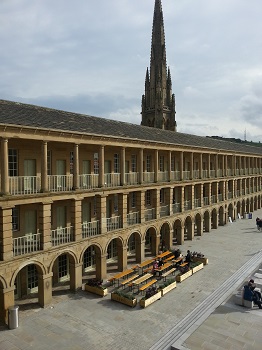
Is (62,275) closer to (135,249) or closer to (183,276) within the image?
(135,249)

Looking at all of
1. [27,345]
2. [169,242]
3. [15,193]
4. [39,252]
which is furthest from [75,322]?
[169,242]

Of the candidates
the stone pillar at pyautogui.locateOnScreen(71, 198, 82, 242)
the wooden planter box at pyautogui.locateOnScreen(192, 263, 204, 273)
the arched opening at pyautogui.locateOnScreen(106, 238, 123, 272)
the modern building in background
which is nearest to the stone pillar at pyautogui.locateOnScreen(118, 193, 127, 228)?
the modern building in background

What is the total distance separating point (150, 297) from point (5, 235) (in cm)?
869

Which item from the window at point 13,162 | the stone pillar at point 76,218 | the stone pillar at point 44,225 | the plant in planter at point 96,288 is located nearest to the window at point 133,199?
the stone pillar at point 76,218

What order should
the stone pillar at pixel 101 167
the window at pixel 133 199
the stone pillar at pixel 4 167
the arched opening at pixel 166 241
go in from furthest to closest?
the arched opening at pixel 166 241 → the window at pixel 133 199 → the stone pillar at pixel 101 167 → the stone pillar at pixel 4 167

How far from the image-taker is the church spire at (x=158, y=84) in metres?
62.6

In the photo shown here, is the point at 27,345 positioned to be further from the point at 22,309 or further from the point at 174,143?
the point at 174,143

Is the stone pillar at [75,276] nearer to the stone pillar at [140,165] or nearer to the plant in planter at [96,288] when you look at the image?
the plant in planter at [96,288]

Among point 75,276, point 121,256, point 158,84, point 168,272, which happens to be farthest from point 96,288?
point 158,84

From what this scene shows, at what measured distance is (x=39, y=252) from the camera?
16.3 m

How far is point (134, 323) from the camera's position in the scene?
48.9ft

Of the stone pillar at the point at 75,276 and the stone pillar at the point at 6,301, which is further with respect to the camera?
the stone pillar at the point at 75,276

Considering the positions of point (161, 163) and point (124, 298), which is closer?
point (124, 298)

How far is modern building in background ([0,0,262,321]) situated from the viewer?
1565 cm
